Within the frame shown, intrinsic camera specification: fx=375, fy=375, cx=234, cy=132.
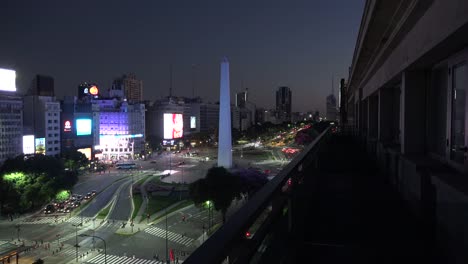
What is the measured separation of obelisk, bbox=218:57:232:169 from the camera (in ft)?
141

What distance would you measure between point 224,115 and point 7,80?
32.5 meters

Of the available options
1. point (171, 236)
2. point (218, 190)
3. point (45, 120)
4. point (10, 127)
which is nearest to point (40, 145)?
point (45, 120)

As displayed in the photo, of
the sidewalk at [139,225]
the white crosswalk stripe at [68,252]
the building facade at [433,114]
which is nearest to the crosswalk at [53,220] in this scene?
the sidewalk at [139,225]

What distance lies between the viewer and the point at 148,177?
47.1m

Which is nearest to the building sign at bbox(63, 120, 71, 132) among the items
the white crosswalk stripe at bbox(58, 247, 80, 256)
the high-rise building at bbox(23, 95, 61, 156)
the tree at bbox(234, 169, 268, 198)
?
the high-rise building at bbox(23, 95, 61, 156)

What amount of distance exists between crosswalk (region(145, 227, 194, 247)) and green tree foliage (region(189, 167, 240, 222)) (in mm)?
3022

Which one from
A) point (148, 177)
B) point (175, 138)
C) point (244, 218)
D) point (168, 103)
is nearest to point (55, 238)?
point (148, 177)

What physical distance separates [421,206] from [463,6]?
2076mm

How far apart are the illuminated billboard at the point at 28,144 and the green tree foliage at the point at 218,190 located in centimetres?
3768

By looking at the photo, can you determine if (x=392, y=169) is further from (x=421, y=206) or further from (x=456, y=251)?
(x=456, y=251)

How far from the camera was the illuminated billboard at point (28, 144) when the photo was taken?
5384 cm

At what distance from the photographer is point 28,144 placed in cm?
5422

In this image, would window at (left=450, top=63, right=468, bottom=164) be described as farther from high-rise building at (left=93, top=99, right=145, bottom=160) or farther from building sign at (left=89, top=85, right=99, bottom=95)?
building sign at (left=89, top=85, right=99, bottom=95)

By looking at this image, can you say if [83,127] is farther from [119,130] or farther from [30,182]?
[30,182]
